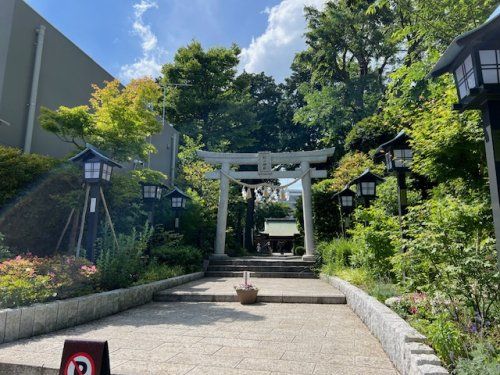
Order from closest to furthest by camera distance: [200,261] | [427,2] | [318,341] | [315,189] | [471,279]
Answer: [471,279] < [318,341] < [427,2] < [200,261] < [315,189]

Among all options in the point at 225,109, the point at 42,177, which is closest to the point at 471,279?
the point at 42,177

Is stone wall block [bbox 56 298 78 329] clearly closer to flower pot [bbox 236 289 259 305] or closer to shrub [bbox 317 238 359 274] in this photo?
flower pot [bbox 236 289 259 305]

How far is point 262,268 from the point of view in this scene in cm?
1344

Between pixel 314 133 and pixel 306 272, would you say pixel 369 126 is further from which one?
pixel 314 133

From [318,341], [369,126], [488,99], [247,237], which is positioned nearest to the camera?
[488,99]

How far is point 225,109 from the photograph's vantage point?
24828 millimetres

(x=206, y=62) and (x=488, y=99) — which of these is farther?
(x=206, y=62)

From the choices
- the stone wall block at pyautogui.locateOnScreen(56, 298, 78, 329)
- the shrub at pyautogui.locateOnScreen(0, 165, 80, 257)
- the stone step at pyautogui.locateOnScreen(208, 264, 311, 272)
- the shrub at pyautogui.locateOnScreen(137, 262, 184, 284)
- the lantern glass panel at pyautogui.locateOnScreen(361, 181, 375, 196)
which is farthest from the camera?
the stone step at pyautogui.locateOnScreen(208, 264, 311, 272)

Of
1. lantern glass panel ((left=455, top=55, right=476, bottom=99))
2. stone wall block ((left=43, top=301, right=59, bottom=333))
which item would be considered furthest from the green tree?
lantern glass panel ((left=455, top=55, right=476, bottom=99))

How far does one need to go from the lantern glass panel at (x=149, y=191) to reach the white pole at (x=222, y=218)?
184 inches

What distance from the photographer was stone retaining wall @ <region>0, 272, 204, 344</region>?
4535 millimetres

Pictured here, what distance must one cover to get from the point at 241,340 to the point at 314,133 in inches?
1032

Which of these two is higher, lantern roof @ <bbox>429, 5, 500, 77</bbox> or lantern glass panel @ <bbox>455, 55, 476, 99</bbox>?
lantern roof @ <bbox>429, 5, 500, 77</bbox>

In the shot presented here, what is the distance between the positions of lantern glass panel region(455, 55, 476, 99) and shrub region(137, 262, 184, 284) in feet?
23.8
